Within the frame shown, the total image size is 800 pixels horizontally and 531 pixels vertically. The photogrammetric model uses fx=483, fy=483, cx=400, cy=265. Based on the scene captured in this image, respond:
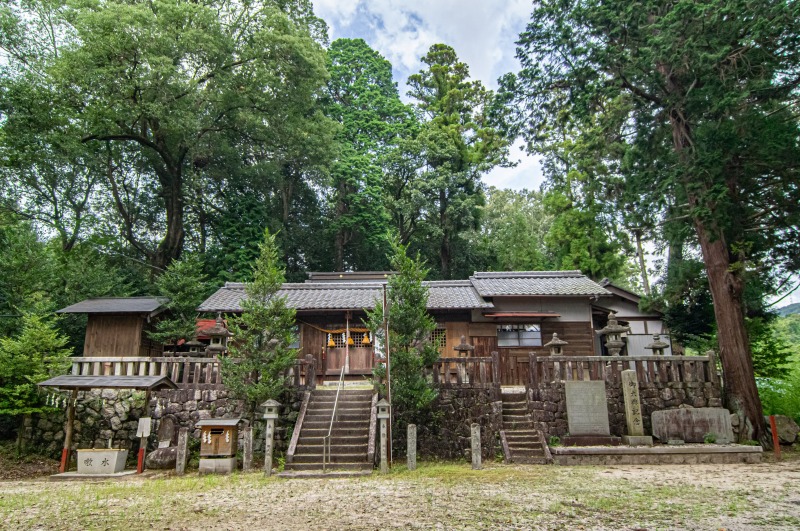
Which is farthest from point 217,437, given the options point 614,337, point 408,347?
point 614,337

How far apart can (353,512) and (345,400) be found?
6.32 metres

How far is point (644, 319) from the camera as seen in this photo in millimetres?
23188

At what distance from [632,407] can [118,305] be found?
56.9ft

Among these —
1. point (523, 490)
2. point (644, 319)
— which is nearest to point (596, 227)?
point (644, 319)

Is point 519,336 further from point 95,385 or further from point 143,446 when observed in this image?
point 95,385

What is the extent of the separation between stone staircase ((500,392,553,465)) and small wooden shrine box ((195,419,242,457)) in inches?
274

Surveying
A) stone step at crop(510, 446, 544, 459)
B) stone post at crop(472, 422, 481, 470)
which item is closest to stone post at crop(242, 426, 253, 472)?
stone post at crop(472, 422, 481, 470)

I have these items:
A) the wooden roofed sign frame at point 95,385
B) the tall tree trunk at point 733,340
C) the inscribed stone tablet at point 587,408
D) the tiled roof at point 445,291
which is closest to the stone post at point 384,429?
the inscribed stone tablet at point 587,408

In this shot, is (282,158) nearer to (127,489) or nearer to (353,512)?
(127,489)

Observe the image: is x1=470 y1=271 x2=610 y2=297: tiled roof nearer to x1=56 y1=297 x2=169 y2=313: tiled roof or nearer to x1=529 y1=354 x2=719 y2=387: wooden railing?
x1=529 y1=354 x2=719 y2=387: wooden railing

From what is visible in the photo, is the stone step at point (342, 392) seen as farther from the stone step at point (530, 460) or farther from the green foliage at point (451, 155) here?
the green foliage at point (451, 155)

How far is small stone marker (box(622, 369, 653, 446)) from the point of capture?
A: 1279 cm

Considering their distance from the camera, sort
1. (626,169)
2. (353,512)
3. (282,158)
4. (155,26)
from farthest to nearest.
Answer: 1. (282,158)
2. (155,26)
3. (626,169)
4. (353,512)

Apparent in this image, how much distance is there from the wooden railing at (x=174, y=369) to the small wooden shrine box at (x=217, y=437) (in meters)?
1.97
